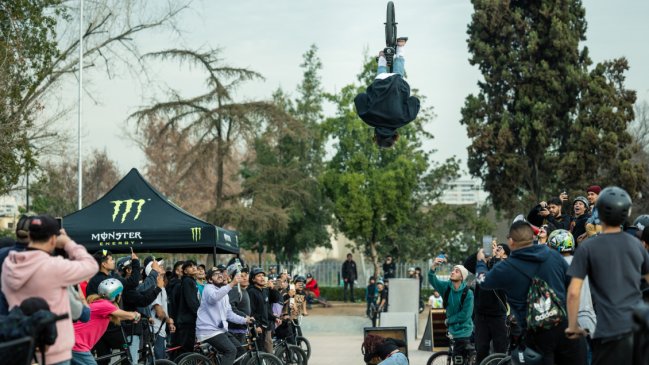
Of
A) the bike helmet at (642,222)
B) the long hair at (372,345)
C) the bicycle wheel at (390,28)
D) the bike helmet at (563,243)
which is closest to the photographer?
the bike helmet at (563,243)

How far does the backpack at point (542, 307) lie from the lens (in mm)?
9156

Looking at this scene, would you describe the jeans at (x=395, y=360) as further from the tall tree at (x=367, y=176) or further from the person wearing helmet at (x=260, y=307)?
the tall tree at (x=367, y=176)

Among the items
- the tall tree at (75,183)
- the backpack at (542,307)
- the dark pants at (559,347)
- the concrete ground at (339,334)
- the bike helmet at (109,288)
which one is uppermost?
the tall tree at (75,183)

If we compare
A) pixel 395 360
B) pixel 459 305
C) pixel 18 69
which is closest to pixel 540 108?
pixel 18 69

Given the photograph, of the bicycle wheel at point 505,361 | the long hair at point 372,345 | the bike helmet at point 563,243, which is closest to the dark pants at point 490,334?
the bicycle wheel at point 505,361

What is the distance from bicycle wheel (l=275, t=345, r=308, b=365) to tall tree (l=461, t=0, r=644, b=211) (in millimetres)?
29743

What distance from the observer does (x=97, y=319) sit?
11633 mm

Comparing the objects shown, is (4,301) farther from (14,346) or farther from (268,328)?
(268,328)

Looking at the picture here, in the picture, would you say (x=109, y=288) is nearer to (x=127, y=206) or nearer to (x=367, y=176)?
(x=127, y=206)

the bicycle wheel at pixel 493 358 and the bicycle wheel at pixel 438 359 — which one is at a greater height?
the bicycle wheel at pixel 493 358

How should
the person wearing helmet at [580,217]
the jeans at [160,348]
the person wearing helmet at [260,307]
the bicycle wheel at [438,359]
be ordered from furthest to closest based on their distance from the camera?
the person wearing helmet at [260,307], the jeans at [160,348], the bicycle wheel at [438,359], the person wearing helmet at [580,217]

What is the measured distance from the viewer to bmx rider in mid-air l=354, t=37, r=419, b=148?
1454cm

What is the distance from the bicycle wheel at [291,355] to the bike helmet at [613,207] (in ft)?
39.8

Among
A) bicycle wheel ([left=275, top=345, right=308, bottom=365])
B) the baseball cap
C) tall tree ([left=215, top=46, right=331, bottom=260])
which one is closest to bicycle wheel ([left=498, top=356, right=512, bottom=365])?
bicycle wheel ([left=275, top=345, right=308, bottom=365])
